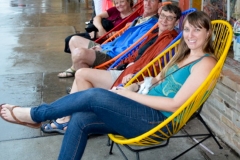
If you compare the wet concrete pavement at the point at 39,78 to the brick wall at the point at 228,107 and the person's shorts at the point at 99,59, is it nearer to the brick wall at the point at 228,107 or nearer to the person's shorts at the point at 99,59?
the brick wall at the point at 228,107

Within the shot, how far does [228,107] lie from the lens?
2.76 metres

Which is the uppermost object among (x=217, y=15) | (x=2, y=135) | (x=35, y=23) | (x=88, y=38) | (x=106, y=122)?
(x=217, y=15)

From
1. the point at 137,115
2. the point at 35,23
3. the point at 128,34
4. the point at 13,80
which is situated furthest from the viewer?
the point at 35,23

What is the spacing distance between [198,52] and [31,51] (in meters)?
3.90

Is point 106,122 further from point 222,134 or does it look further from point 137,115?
point 222,134

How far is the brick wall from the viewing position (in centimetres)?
265

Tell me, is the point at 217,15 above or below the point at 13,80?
above

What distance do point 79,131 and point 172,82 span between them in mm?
640

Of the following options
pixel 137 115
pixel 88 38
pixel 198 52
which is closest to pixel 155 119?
pixel 137 115

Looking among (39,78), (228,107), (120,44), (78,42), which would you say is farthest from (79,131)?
(39,78)

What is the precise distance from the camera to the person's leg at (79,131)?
2170 mm

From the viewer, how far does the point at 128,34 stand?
3793 millimetres

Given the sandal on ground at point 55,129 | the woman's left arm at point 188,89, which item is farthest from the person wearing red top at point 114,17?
the woman's left arm at point 188,89

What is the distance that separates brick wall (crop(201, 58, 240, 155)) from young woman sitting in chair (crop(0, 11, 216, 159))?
57 cm
